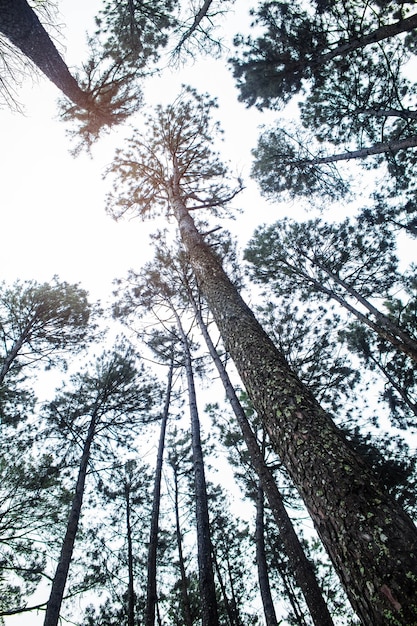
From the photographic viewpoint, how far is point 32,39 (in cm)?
495

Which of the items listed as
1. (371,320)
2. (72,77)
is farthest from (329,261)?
(72,77)

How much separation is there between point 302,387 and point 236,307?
137 centimetres

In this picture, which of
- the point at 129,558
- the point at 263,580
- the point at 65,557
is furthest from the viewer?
the point at 129,558

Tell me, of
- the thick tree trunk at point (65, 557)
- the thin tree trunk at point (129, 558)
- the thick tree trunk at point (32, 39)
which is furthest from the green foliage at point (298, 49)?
the thin tree trunk at point (129, 558)

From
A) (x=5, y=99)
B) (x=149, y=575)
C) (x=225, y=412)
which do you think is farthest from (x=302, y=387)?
(x=225, y=412)

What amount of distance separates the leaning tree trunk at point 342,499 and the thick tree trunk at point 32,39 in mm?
6339

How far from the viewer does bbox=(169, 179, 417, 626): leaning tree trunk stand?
1.07 m

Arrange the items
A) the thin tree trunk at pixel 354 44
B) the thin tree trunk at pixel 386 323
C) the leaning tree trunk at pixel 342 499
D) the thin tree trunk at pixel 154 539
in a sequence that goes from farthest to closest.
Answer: the thin tree trunk at pixel 386 323 < the thin tree trunk at pixel 154 539 < the thin tree trunk at pixel 354 44 < the leaning tree trunk at pixel 342 499

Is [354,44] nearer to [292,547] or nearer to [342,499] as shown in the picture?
[342,499]

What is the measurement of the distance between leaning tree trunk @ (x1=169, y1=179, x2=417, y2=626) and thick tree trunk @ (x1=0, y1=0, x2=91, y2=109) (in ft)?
20.8

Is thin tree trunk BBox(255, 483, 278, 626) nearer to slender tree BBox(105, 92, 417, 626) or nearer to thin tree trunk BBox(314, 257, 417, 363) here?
thin tree trunk BBox(314, 257, 417, 363)

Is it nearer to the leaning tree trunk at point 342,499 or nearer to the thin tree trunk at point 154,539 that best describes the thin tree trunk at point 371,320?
the thin tree trunk at point 154,539

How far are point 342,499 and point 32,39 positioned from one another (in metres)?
7.46

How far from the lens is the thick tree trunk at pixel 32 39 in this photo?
4.61 meters
